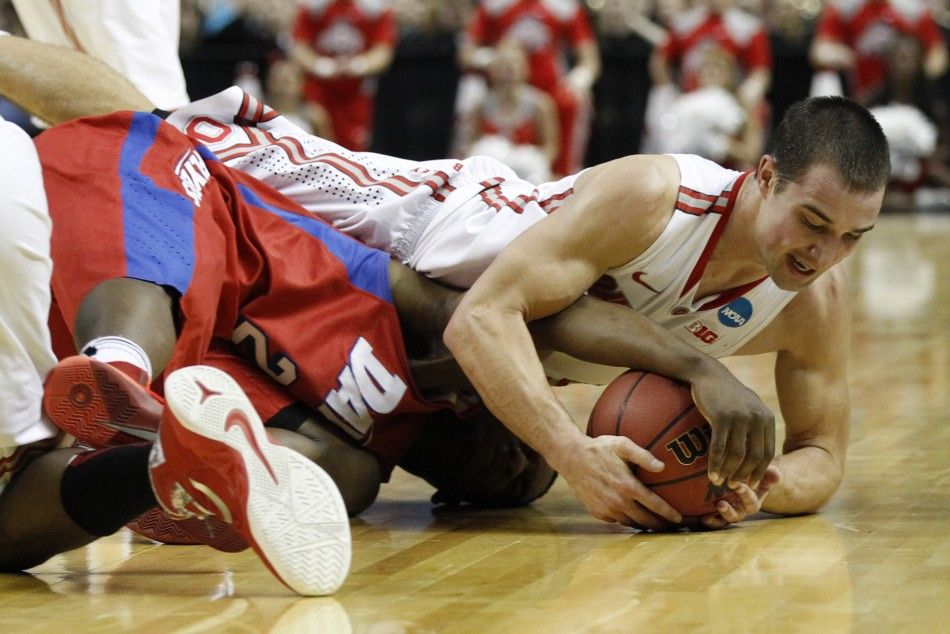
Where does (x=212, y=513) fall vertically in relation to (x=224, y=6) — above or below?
above

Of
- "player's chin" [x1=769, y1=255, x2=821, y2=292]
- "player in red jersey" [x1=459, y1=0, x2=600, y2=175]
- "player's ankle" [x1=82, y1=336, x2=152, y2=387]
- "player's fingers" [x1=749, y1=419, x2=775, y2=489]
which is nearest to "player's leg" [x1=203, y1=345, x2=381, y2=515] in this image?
"player's ankle" [x1=82, y1=336, x2=152, y2=387]

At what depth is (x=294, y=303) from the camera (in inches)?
139

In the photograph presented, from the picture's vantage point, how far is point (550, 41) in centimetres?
1453

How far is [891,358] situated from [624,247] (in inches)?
122

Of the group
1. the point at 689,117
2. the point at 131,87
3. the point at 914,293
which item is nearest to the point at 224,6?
the point at 689,117

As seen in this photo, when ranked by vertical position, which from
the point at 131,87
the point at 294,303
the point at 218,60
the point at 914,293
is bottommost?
the point at 218,60

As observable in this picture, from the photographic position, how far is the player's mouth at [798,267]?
3219 mm

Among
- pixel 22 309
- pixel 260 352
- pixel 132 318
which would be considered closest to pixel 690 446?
pixel 260 352

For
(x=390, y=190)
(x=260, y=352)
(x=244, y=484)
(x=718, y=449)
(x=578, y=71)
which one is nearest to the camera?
(x=244, y=484)

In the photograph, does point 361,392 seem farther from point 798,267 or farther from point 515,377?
point 798,267

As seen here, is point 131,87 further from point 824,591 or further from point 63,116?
point 824,591

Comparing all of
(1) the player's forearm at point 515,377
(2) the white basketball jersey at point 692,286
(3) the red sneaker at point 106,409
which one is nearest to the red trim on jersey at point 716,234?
(2) the white basketball jersey at point 692,286

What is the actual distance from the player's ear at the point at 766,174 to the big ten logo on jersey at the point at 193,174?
48.1 inches

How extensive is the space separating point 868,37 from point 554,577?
12.6 metres
